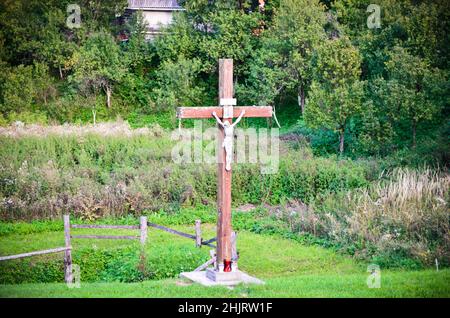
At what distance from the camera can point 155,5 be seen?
5241 cm

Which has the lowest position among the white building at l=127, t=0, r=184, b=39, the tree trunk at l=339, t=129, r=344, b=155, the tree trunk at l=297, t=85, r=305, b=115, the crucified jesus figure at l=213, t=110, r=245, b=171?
the tree trunk at l=339, t=129, r=344, b=155

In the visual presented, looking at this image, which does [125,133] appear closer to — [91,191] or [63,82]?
[91,191]

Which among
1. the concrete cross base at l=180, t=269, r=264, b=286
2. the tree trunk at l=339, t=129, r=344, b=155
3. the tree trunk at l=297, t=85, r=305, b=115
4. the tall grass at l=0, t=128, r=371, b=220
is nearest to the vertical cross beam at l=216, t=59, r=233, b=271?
the concrete cross base at l=180, t=269, r=264, b=286

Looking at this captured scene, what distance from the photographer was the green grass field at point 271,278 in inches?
510

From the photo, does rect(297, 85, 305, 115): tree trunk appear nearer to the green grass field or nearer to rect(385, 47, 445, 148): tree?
rect(385, 47, 445, 148): tree

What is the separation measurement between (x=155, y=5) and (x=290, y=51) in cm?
1600

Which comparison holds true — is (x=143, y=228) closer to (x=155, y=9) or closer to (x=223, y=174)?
(x=223, y=174)

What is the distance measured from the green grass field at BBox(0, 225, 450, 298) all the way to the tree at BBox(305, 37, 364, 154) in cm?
1101

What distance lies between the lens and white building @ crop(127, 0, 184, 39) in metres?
52.0

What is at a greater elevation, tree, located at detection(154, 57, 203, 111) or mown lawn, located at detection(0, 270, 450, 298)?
tree, located at detection(154, 57, 203, 111)

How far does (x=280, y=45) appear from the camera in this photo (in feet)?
132

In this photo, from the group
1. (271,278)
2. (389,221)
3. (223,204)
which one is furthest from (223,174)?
(389,221)
